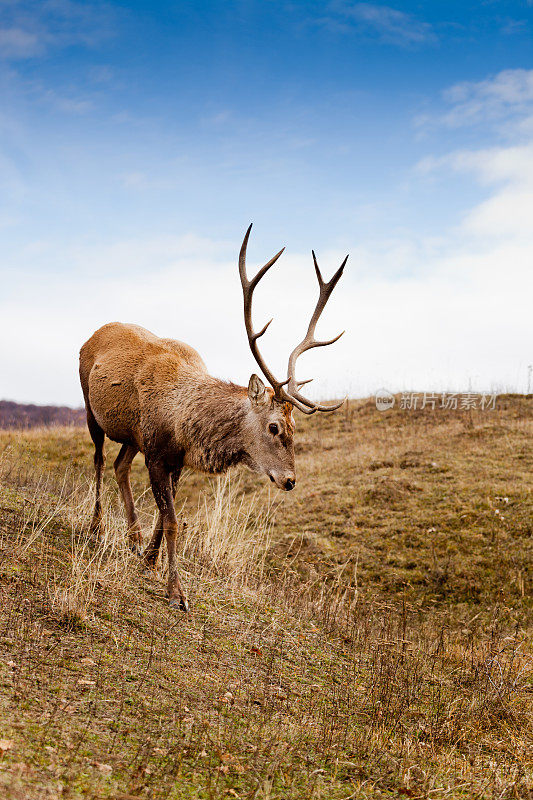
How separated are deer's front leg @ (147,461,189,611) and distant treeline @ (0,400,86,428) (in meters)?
13.7

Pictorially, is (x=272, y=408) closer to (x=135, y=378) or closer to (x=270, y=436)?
(x=270, y=436)

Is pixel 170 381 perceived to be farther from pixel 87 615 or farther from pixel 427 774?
pixel 427 774

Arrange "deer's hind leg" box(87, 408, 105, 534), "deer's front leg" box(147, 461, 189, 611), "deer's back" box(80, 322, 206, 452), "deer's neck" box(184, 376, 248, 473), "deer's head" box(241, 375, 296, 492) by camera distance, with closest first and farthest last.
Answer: "deer's head" box(241, 375, 296, 492) < "deer's front leg" box(147, 461, 189, 611) < "deer's neck" box(184, 376, 248, 473) < "deer's back" box(80, 322, 206, 452) < "deer's hind leg" box(87, 408, 105, 534)

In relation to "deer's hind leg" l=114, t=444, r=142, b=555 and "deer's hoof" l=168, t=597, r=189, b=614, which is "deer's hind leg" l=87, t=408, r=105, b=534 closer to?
"deer's hind leg" l=114, t=444, r=142, b=555

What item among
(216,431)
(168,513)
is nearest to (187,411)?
(216,431)

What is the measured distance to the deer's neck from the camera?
250 inches

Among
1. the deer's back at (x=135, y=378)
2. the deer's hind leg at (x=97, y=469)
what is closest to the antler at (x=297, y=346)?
the deer's back at (x=135, y=378)

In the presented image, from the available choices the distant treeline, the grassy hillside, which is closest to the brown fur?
the grassy hillside

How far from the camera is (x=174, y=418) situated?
654cm

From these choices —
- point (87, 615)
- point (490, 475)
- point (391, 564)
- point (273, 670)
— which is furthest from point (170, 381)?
point (490, 475)

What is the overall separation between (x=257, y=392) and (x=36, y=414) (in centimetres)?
2478

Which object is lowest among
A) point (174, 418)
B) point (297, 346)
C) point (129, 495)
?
point (129, 495)

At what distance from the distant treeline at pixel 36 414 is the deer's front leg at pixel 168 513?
44.9 ft

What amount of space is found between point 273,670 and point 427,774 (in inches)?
71.0
